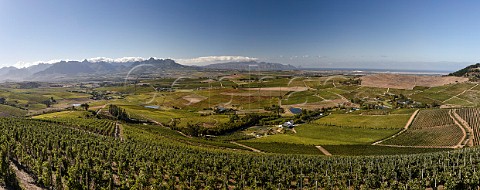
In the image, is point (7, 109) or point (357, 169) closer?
point (357, 169)

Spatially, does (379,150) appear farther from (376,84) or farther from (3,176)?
(376,84)

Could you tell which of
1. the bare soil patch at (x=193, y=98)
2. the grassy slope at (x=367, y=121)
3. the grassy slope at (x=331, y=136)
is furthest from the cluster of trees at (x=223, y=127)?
the bare soil patch at (x=193, y=98)

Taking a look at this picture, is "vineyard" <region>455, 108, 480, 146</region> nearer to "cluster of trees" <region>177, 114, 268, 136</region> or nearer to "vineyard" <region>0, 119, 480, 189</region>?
"vineyard" <region>0, 119, 480, 189</region>

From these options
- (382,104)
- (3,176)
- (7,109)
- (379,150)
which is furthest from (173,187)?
(7,109)

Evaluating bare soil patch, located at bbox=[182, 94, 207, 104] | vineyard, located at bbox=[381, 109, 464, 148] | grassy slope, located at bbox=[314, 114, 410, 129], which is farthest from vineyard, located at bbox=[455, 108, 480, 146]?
bare soil patch, located at bbox=[182, 94, 207, 104]

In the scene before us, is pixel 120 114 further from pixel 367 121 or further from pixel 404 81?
pixel 404 81

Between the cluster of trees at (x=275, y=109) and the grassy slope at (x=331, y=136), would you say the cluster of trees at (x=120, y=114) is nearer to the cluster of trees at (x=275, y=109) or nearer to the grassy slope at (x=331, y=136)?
the grassy slope at (x=331, y=136)
